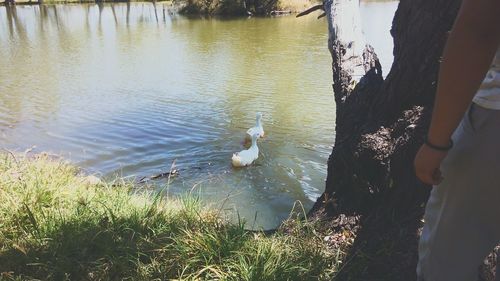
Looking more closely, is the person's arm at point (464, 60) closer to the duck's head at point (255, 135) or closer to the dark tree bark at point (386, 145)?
the dark tree bark at point (386, 145)

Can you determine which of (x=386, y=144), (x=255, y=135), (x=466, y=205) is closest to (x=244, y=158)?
(x=255, y=135)

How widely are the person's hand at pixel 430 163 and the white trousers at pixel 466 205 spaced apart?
2.8 inches

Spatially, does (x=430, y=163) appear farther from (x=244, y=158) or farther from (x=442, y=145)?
(x=244, y=158)

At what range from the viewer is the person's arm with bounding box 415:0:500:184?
1.25 metres

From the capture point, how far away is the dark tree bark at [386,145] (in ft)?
7.84

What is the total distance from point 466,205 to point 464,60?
49 cm

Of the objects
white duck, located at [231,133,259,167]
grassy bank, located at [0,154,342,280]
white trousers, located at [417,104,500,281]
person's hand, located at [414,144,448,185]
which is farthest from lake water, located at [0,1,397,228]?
person's hand, located at [414,144,448,185]

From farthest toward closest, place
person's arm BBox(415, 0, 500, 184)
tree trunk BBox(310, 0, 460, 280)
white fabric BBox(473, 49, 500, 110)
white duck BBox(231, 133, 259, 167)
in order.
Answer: white duck BBox(231, 133, 259, 167)
tree trunk BBox(310, 0, 460, 280)
white fabric BBox(473, 49, 500, 110)
person's arm BBox(415, 0, 500, 184)

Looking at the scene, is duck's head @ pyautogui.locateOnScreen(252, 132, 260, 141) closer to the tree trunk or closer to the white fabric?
the tree trunk

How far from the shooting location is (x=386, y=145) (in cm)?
268

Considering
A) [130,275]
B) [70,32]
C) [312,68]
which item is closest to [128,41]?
[70,32]

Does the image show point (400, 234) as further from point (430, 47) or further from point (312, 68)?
point (312, 68)

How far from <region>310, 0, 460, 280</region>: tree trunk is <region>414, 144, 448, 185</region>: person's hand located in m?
0.97

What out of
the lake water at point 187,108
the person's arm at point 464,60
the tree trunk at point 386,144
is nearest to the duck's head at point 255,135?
the lake water at point 187,108
